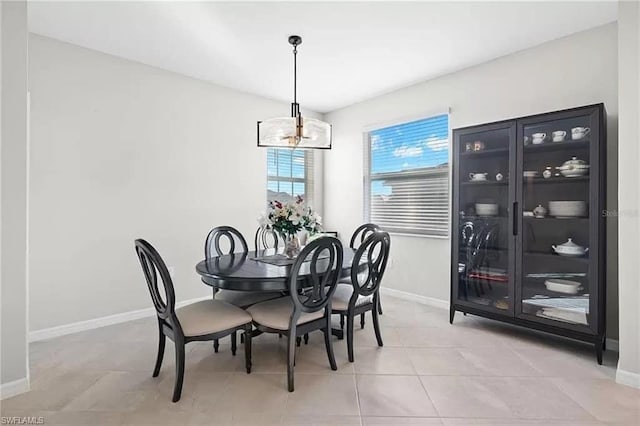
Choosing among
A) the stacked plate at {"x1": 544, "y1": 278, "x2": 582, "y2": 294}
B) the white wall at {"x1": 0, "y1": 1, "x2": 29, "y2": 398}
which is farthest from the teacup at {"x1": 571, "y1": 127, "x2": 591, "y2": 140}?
the white wall at {"x1": 0, "y1": 1, "x2": 29, "y2": 398}

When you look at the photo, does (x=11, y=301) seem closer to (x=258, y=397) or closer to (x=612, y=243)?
(x=258, y=397)

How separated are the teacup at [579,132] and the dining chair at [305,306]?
6.89 feet

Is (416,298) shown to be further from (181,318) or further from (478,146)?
(181,318)

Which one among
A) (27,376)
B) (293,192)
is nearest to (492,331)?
(293,192)

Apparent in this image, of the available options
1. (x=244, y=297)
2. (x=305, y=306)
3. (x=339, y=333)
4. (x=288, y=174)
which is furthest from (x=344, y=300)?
(x=288, y=174)

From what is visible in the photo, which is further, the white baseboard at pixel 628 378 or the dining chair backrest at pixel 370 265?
the dining chair backrest at pixel 370 265

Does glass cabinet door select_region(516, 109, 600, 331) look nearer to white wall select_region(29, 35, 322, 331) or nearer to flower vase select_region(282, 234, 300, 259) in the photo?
flower vase select_region(282, 234, 300, 259)

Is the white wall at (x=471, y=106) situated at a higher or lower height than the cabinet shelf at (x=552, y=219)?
higher

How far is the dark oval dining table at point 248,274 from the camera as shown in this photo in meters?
2.10

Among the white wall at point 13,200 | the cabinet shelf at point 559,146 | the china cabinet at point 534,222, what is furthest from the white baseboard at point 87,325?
the cabinet shelf at point 559,146

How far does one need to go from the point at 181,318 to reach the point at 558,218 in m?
3.00

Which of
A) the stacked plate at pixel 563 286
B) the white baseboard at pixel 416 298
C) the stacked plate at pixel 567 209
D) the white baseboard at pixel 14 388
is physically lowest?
the white baseboard at pixel 14 388

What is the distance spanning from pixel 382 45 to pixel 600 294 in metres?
2.68

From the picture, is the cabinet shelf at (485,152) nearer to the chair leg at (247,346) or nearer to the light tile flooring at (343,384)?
the light tile flooring at (343,384)
